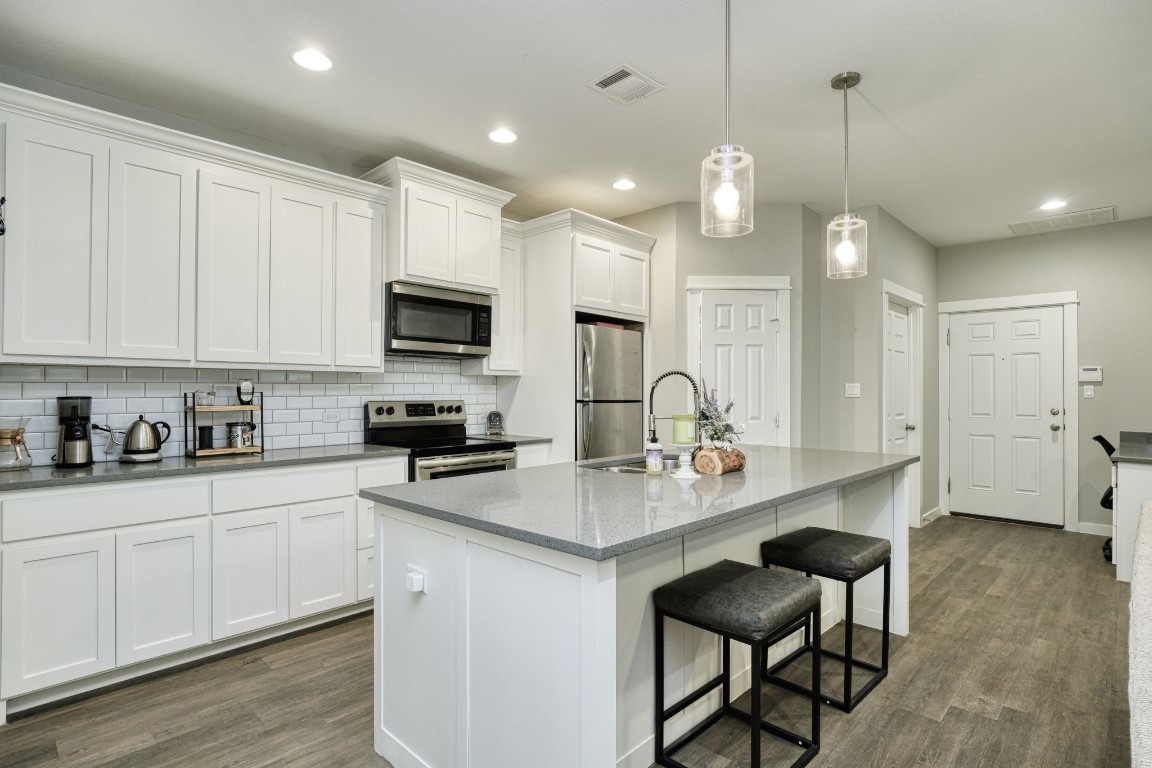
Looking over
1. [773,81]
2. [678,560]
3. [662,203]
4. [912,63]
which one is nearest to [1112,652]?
[678,560]

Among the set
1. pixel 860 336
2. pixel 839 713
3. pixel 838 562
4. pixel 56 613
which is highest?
pixel 860 336

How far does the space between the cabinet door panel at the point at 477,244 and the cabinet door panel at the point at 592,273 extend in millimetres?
551

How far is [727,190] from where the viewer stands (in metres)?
2.07

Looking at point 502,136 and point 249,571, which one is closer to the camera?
point 249,571

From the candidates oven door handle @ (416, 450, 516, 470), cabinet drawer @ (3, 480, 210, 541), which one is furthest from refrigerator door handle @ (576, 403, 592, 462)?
cabinet drawer @ (3, 480, 210, 541)

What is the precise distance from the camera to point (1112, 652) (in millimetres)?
2793

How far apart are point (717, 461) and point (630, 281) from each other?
2416 mm

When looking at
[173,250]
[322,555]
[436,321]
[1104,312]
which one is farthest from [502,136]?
[1104,312]

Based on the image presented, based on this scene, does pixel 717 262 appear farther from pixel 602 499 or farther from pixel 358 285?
pixel 602 499

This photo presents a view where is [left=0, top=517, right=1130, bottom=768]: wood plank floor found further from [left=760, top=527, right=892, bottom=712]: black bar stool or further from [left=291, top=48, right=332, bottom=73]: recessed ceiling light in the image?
[left=291, top=48, right=332, bottom=73]: recessed ceiling light

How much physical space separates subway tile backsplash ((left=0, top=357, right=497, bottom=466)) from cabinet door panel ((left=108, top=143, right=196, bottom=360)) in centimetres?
30

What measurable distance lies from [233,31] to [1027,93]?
11.5 feet

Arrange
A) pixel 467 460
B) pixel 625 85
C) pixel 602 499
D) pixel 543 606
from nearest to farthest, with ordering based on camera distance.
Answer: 1. pixel 543 606
2. pixel 602 499
3. pixel 625 85
4. pixel 467 460

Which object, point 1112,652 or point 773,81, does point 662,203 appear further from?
point 1112,652
